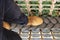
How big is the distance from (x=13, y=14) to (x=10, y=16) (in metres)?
0.03

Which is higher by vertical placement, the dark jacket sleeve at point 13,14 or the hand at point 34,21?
the dark jacket sleeve at point 13,14

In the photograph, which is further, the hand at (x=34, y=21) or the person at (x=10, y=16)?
the hand at (x=34, y=21)

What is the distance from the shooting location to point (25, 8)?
1.31 m

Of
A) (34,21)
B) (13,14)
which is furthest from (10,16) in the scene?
(34,21)

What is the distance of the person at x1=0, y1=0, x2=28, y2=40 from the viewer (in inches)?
39.5

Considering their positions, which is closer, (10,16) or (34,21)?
(10,16)

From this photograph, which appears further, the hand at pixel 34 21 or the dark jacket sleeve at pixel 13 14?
the hand at pixel 34 21

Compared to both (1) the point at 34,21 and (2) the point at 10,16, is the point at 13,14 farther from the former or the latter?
(1) the point at 34,21

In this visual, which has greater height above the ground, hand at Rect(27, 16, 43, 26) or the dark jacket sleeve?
the dark jacket sleeve

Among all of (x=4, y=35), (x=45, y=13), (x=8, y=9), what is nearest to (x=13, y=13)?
(x=8, y=9)

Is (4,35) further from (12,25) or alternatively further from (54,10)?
(54,10)

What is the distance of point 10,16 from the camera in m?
1.13

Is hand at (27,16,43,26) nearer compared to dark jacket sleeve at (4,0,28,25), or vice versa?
dark jacket sleeve at (4,0,28,25)

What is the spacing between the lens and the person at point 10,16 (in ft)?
3.29
